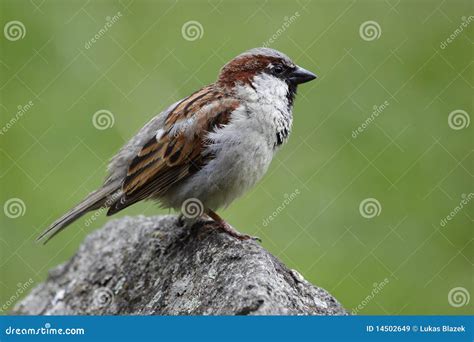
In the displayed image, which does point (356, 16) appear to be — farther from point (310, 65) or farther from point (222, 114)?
point (222, 114)

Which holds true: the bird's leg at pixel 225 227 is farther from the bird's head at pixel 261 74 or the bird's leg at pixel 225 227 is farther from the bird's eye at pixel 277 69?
the bird's eye at pixel 277 69

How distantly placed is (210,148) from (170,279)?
2.88 feet

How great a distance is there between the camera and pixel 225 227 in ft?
14.9

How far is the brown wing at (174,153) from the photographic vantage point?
4.68 meters

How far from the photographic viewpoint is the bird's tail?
471cm

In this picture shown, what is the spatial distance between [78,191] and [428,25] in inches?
173

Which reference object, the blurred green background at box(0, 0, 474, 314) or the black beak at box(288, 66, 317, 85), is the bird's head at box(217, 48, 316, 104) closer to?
the black beak at box(288, 66, 317, 85)

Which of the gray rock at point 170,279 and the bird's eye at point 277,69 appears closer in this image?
the gray rock at point 170,279

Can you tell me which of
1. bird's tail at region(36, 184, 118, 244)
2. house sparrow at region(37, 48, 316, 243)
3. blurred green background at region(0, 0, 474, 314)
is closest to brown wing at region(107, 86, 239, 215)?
house sparrow at region(37, 48, 316, 243)

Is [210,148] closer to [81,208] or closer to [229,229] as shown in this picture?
[229,229]

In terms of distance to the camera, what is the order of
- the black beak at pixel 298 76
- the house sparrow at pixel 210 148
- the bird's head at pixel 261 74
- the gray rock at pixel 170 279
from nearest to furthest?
the gray rock at pixel 170 279 < the house sparrow at pixel 210 148 < the bird's head at pixel 261 74 < the black beak at pixel 298 76

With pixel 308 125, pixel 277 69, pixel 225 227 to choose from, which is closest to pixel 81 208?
pixel 225 227

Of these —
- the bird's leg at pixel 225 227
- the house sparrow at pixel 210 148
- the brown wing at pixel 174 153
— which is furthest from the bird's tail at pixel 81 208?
the bird's leg at pixel 225 227

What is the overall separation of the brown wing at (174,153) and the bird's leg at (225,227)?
302mm
